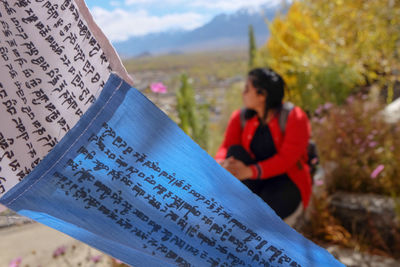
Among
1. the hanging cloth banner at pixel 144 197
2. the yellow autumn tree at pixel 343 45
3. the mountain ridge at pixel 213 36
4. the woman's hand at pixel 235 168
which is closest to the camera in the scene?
the hanging cloth banner at pixel 144 197

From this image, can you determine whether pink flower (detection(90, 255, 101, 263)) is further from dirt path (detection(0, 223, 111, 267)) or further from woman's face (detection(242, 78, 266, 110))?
woman's face (detection(242, 78, 266, 110))

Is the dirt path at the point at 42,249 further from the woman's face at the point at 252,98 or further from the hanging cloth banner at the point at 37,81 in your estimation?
the hanging cloth banner at the point at 37,81

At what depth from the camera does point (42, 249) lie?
230cm

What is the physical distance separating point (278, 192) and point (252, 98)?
58 centimetres

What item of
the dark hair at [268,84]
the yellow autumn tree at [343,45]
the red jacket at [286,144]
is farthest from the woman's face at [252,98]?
the yellow autumn tree at [343,45]

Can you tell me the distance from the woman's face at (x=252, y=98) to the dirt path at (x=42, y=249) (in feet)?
4.20

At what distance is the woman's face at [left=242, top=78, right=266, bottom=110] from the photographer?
6.66 ft

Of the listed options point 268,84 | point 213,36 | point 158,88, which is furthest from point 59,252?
point 213,36

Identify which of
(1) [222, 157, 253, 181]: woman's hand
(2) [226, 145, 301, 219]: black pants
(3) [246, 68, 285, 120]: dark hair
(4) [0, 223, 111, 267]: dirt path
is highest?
(3) [246, 68, 285, 120]: dark hair

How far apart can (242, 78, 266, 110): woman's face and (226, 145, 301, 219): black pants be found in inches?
10.6

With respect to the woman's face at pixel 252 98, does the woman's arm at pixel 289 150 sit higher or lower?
lower

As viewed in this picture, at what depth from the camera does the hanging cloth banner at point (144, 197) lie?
480mm

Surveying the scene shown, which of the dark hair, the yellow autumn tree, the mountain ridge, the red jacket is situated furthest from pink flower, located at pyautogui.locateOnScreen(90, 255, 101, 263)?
the mountain ridge

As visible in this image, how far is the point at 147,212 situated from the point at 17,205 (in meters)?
0.18
